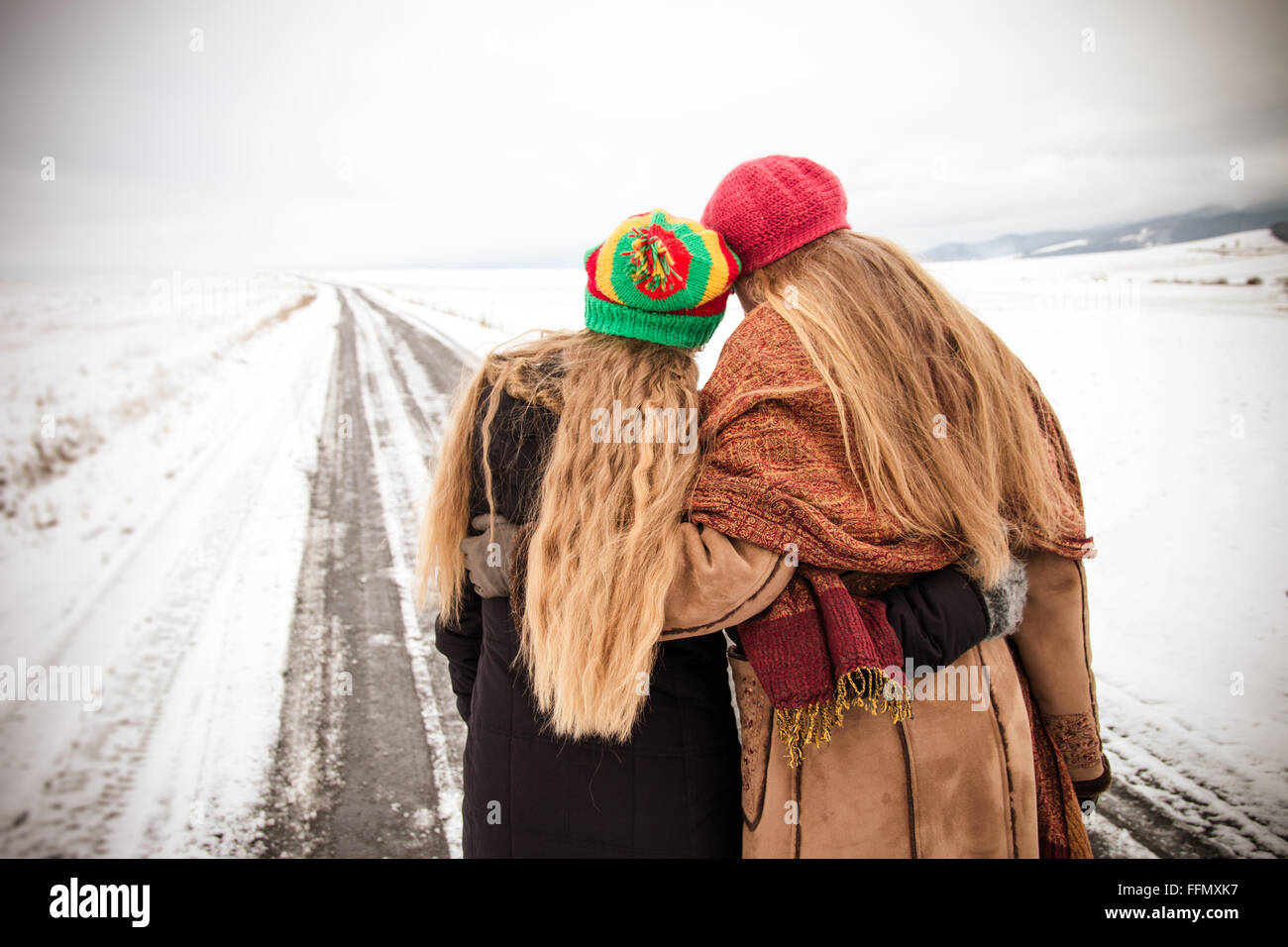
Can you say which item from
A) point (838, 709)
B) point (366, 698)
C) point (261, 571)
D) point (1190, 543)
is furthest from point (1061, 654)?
point (261, 571)

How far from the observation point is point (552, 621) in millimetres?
1109

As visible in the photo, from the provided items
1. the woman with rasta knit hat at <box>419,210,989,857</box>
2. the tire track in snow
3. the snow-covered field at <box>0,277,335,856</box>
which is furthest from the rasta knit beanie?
the snow-covered field at <box>0,277,335,856</box>

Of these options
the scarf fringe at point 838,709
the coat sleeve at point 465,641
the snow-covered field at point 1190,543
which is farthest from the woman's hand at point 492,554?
the snow-covered field at point 1190,543

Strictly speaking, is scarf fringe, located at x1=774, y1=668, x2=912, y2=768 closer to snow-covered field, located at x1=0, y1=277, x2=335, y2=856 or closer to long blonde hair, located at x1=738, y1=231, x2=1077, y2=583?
long blonde hair, located at x1=738, y1=231, x2=1077, y2=583

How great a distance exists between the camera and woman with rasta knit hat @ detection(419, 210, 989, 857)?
3.51 feet

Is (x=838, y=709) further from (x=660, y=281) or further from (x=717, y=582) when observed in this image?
(x=660, y=281)

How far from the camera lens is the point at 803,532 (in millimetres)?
1063

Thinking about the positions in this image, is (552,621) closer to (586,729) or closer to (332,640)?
(586,729)

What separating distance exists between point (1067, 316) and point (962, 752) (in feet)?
44.8

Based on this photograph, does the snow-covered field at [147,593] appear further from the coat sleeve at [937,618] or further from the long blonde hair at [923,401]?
the long blonde hair at [923,401]

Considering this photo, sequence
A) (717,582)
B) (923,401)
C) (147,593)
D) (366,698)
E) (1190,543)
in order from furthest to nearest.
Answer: (1190,543) → (147,593) → (366,698) → (923,401) → (717,582)

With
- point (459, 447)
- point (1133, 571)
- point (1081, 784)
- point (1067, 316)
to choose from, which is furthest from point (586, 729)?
point (1067, 316)

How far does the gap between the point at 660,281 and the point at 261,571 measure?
406 centimetres

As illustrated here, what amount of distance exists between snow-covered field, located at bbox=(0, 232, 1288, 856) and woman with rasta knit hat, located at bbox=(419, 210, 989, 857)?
5.33ft
